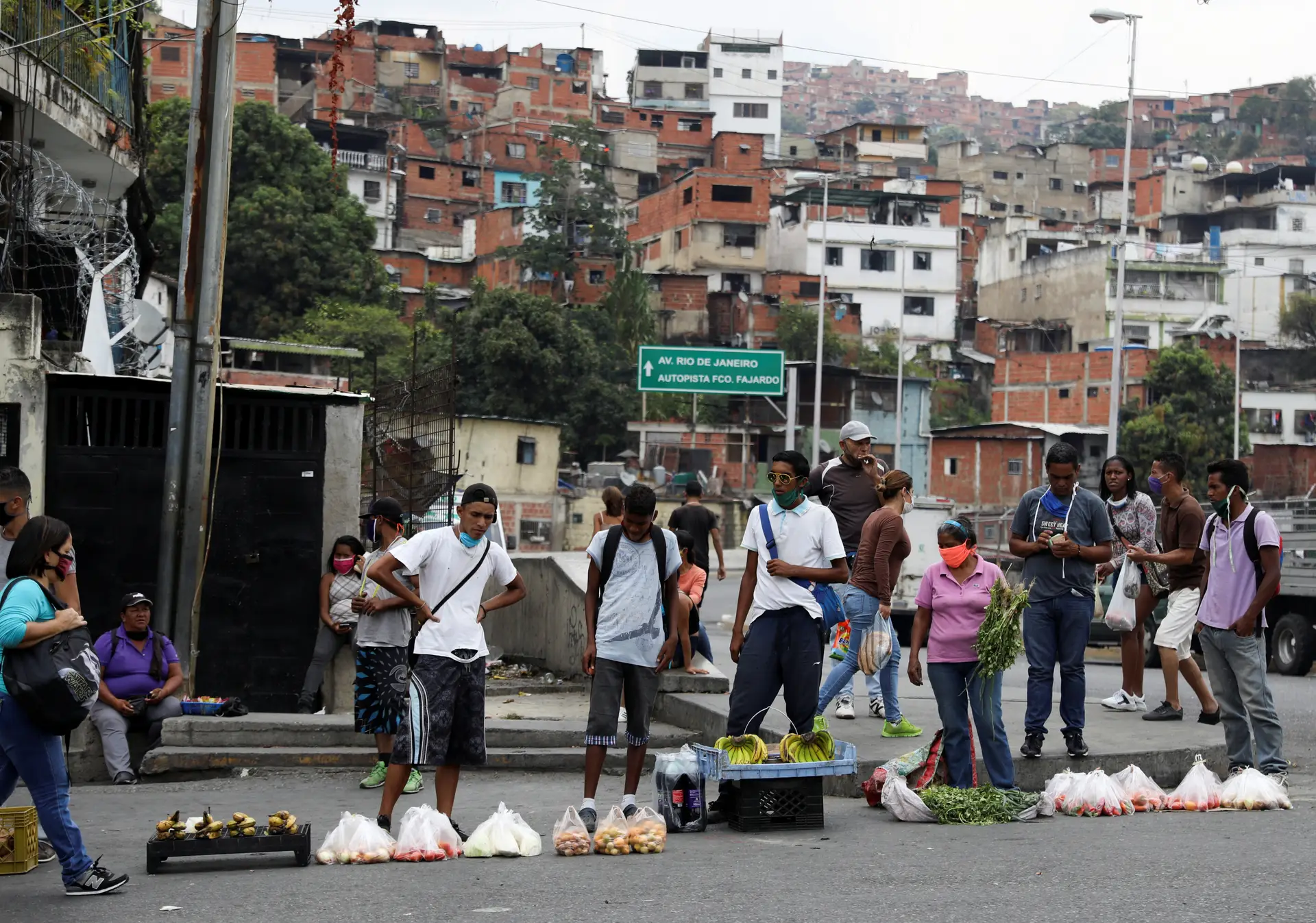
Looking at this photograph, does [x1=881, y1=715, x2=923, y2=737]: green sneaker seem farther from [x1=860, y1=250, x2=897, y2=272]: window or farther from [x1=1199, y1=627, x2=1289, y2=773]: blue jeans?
[x1=860, y1=250, x2=897, y2=272]: window

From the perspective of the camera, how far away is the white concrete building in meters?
106

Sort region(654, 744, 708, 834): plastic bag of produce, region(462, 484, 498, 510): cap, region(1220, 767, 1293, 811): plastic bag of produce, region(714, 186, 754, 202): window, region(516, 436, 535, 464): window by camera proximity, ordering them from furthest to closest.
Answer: region(714, 186, 754, 202): window, region(516, 436, 535, 464): window, region(1220, 767, 1293, 811): plastic bag of produce, region(654, 744, 708, 834): plastic bag of produce, region(462, 484, 498, 510): cap

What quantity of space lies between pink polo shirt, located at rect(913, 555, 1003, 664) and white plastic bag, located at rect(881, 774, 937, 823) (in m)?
0.71

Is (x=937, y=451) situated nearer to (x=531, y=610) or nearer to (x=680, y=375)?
(x=680, y=375)

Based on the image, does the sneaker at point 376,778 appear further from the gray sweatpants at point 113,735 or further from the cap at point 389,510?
the gray sweatpants at point 113,735

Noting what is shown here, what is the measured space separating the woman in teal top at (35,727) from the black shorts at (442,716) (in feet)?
5.08

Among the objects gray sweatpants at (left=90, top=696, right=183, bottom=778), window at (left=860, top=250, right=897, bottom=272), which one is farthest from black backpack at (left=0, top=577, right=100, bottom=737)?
window at (left=860, top=250, right=897, bottom=272)

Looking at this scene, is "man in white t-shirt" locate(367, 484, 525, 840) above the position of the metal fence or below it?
below

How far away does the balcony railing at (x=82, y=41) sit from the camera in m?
14.5

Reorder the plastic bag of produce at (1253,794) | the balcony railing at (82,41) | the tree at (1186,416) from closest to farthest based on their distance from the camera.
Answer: the plastic bag of produce at (1253,794) → the balcony railing at (82,41) → the tree at (1186,416)

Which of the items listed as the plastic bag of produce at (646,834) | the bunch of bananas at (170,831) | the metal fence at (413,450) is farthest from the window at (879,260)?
the bunch of bananas at (170,831)

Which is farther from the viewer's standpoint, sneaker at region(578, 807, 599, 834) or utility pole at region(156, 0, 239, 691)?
utility pole at region(156, 0, 239, 691)

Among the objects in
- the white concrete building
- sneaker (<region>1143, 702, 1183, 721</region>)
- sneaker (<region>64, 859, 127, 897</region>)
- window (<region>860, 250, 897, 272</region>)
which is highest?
the white concrete building

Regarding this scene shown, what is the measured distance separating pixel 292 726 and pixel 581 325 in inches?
2123
